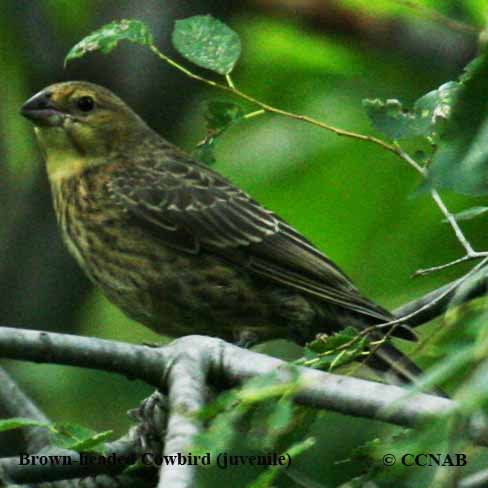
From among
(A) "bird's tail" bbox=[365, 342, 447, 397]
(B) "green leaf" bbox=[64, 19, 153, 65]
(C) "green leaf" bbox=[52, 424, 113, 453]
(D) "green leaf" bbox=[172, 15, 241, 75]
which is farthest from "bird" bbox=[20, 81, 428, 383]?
(C) "green leaf" bbox=[52, 424, 113, 453]

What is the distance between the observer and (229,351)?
3.02 m

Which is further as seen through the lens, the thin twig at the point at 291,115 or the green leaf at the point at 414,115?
the thin twig at the point at 291,115

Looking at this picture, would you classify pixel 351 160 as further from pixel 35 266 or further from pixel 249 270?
pixel 35 266

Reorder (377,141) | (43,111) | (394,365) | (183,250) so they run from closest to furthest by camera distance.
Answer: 1. (377,141)
2. (394,365)
3. (183,250)
4. (43,111)

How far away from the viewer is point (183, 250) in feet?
16.8

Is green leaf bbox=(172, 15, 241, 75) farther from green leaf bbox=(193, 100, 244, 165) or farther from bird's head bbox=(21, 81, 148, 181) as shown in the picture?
bird's head bbox=(21, 81, 148, 181)

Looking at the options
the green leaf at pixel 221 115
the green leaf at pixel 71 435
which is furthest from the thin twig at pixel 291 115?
the green leaf at pixel 71 435

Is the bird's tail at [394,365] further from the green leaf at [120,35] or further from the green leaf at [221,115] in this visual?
the green leaf at [120,35]

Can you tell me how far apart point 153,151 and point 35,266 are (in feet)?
4.87

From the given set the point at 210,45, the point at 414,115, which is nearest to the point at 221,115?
the point at 210,45

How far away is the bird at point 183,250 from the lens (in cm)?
493

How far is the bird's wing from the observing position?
4969 mm

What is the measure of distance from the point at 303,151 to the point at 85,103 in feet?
5.04

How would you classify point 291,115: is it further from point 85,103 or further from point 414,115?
point 85,103
